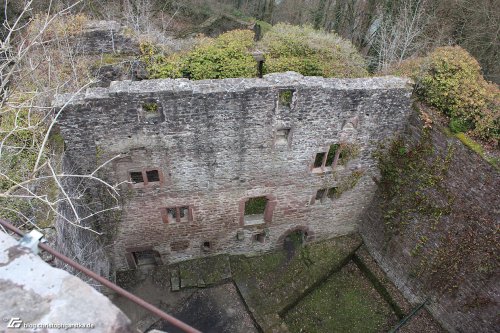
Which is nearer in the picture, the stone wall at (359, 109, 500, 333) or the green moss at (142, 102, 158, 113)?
→ the green moss at (142, 102, 158, 113)

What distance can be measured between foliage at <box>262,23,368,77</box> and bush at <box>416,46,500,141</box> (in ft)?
6.78

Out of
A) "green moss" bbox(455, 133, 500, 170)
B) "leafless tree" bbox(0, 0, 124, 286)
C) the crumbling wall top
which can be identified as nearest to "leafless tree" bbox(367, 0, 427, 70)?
the crumbling wall top

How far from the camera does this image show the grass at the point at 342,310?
12.9m

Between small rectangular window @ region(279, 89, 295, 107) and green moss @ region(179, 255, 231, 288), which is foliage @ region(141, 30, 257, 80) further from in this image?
green moss @ region(179, 255, 231, 288)

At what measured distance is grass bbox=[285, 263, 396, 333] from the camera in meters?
12.9

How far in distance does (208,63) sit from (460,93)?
7.02 metres

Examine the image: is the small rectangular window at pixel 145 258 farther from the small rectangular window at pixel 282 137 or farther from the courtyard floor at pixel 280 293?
the small rectangular window at pixel 282 137

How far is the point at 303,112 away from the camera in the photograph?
1009 cm

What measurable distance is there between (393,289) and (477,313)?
2.91 m

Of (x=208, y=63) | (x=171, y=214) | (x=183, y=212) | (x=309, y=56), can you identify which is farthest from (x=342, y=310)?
(x=208, y=63)

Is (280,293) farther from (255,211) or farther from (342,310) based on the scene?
(255,211)

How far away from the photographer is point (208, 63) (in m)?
11.2

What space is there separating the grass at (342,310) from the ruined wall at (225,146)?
2563mm

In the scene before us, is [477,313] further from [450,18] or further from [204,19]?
[204,19]
